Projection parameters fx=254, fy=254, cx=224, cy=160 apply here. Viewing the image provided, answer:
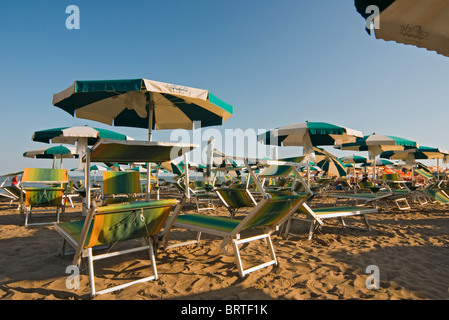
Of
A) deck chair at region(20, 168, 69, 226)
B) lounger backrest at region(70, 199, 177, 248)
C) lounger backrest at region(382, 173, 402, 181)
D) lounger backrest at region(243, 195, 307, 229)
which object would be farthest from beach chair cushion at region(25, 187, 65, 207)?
lounger backrest at region(382, 173, 402, 181)

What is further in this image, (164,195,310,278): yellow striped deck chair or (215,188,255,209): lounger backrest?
(215,188,255,209): lounger backrest

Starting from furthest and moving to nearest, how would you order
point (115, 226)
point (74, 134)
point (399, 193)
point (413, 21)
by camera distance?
point (399, 193) → point (74, 134) → point (115, 226) → point (413, 21)

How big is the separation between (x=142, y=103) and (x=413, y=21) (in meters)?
3.80

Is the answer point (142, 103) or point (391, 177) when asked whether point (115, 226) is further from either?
point (391, 177)

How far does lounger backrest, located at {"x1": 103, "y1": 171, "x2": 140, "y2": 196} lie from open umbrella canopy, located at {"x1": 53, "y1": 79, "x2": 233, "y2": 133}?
1191 millimetres

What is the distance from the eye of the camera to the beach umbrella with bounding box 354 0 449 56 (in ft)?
5.70

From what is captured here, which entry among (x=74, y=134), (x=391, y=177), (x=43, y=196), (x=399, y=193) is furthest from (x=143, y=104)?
(x=391, y=177)

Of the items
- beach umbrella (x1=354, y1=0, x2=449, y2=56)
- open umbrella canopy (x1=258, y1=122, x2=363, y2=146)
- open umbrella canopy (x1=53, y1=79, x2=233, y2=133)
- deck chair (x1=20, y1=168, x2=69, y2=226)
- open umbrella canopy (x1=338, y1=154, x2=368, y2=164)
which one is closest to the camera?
beach umbrella (x1=354, y1=0, x2=449, y2=56)

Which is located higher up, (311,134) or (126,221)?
(311,134)

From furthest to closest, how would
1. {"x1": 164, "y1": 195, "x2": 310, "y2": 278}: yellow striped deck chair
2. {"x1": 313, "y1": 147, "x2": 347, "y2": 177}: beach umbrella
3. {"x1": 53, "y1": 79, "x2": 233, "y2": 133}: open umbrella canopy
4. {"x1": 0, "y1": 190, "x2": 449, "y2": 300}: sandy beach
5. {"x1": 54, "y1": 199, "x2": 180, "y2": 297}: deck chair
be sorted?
{"x1": 313, "y1": 147, "x2": 347, "y2": 177}: beach umbrella → {"x1": 53, "y1": 79, "x2": 233, "y2": 133}: open umbrella canopy → {"x1": 164, "y1": 195, "x2": 310, "y2": 278}: yellow striped deck chair → {"x1": 0, "y1": 190, "x2": 449, "y2": 300}: sandy beach → {"x1": 54, "y1": 199, "x2": 180, "y2": 297}: deck chair

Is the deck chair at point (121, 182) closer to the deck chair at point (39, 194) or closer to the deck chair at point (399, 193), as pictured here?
the deck chair at point (39, 194)

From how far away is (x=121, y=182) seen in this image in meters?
5.17

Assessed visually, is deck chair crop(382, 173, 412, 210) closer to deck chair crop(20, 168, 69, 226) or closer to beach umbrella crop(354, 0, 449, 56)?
beach umbrella crop(354, 0, 449, 56)

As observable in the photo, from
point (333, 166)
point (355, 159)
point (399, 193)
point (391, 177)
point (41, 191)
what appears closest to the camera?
point (41, 191)
